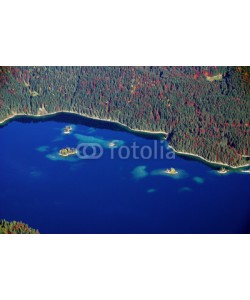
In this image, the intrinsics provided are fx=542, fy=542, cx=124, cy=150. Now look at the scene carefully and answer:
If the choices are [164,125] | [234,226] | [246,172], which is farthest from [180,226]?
[164,125]

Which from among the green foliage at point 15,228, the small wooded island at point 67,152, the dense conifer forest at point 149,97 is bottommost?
the green foliage at point 15,228

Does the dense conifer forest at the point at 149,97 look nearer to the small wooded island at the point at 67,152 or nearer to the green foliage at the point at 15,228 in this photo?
the small wooded island at the point at 67,152

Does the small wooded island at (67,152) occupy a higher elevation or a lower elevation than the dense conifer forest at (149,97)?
lower

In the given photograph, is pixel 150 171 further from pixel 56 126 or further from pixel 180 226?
pixel 56 126

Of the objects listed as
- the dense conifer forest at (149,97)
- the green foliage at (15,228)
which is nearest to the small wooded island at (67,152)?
the dense conifer forest at (149,97)

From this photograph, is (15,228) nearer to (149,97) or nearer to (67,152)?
(67,152)

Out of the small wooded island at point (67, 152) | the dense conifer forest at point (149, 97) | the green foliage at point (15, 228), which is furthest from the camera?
the dense conifer forest at point (149, 97)
